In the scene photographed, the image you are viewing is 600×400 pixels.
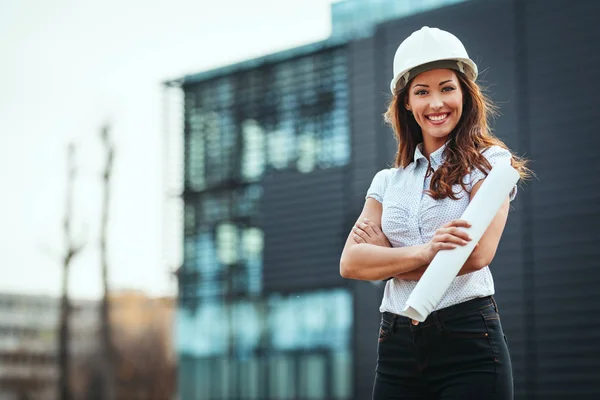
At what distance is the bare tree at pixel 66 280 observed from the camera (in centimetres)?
1889

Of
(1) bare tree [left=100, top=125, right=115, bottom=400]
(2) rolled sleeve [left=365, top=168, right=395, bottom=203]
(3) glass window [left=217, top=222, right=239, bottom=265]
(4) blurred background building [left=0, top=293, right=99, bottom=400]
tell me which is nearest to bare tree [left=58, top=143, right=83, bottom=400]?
(1) bare tree [left=100, top=125, right=115, bottom=400]

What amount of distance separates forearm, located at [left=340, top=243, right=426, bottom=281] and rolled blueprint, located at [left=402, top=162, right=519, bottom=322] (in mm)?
110

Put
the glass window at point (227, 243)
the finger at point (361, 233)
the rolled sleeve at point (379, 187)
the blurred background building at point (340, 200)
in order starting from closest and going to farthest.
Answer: the finger at point (361, 233) < the rolled sleeve at point (379, 187) < the blurred background building at point (340, 200) < the glass window at point (227, 243)

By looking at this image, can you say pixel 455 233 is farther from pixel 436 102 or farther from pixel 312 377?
pixel 312 377

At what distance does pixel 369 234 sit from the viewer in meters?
2.18

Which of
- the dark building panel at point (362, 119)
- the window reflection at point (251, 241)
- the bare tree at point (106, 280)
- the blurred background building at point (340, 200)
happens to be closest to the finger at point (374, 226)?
the blurred background building at point (340, 200)

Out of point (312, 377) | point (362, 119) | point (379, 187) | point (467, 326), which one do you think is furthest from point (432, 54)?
point (312, 377)

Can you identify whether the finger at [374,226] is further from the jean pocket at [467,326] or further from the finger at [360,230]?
the jean pocket at [467,326]

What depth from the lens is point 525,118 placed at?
10359 millimetres

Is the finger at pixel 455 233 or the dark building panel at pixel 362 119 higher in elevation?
the dark building panel at pixel 362 119

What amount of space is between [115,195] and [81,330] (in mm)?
7075

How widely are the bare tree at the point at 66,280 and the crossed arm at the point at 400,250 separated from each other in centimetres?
1726

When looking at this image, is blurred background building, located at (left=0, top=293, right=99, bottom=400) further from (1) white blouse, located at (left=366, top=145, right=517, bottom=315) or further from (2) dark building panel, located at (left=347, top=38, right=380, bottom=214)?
(1) white blouse, located at (left=366, top=145, right=517, bottom=315)

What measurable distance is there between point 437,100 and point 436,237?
337 millimetres
